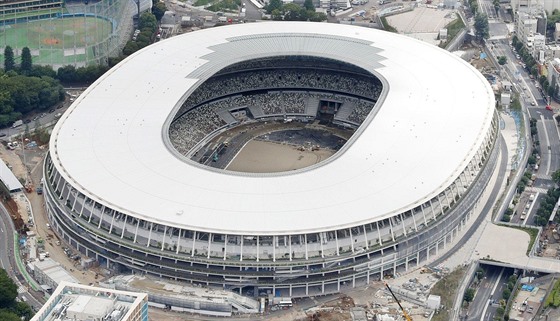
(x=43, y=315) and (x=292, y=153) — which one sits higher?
(x=43, y=315)

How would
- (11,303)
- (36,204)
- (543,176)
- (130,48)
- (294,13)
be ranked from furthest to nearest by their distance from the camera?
(294,13) < (130,48) < (543,176) < (36,204) < (11,303)

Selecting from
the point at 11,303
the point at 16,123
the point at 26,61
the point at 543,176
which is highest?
the point at 543,176

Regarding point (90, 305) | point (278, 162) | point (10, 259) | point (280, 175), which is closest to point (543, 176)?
point (278, 162)

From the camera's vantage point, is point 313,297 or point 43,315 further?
point 313,297

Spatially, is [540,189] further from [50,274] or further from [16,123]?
[16,123]

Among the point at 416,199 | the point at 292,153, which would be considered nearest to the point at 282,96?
the point at 292,153

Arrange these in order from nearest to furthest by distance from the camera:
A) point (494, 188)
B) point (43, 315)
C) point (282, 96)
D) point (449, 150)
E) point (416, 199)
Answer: point (43, 315), point (416, 199), point (449, 150), point (494, 188), point (282, 96)

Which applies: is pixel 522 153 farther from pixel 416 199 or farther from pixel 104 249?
pixel 104 249
